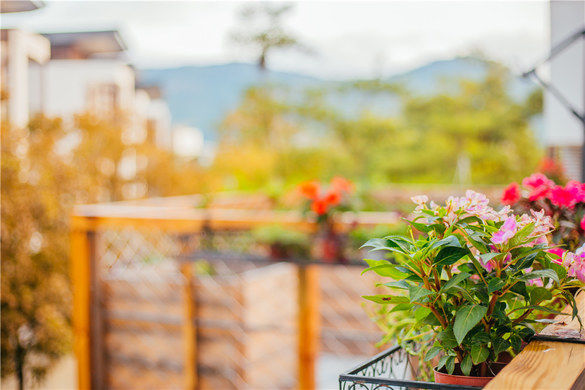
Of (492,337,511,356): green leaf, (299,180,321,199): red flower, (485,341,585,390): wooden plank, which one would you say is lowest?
(485,341,585,390): wooden plank

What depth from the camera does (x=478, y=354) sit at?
0.91m

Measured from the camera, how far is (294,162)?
15.9 metres

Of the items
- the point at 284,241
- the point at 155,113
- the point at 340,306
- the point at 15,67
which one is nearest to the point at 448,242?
the point at 284,241

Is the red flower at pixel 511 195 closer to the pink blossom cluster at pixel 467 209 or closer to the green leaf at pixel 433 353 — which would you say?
the pink blossom cluster at pixel 467 209

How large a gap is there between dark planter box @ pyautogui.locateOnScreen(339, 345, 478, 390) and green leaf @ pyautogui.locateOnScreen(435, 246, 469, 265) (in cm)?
17

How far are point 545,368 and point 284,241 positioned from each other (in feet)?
8.05

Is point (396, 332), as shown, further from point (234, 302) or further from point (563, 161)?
point (563, 161)

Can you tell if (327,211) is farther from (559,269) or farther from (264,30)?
(264,30)

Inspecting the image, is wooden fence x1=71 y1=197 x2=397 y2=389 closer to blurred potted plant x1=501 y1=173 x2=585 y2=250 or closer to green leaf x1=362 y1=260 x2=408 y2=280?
blurred potted plant x1=501 y1=173 x2=585 y2=250

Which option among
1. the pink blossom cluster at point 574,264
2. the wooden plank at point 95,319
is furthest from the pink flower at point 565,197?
the wooden plank at point 95,319

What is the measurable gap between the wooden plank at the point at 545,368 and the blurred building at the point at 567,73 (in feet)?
9.75

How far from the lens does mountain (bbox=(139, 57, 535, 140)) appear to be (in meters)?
16.5

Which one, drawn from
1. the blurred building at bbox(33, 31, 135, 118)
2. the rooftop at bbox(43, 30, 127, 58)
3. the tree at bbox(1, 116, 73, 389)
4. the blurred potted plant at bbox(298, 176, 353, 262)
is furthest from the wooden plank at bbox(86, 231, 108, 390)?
the rooftop at bbox(43, 30, 127, 58)

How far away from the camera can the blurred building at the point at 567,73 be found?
3736mm
